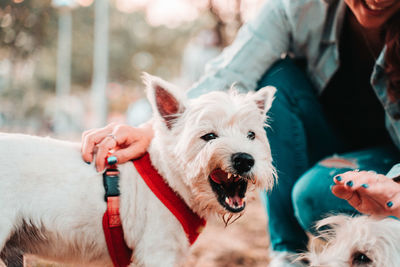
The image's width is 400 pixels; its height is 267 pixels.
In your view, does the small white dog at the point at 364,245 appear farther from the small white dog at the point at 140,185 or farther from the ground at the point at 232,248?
the ground at the point at 232,248

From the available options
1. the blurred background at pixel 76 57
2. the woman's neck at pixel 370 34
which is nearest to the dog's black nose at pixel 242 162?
the woman's neck at pixel 370 34

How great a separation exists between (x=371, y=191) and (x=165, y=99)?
47.9 inches

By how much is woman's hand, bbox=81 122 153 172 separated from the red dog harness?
0.07m

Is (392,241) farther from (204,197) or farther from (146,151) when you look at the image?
(146,151)

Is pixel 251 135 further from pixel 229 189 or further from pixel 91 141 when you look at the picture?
pixel 91 141

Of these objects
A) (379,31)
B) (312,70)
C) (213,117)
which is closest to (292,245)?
(213,117)

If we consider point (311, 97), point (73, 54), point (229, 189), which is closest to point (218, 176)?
point (229, 189)

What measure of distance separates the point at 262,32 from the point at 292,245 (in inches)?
61.4

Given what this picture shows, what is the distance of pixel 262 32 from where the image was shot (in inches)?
107

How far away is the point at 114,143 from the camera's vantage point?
6.76 ft

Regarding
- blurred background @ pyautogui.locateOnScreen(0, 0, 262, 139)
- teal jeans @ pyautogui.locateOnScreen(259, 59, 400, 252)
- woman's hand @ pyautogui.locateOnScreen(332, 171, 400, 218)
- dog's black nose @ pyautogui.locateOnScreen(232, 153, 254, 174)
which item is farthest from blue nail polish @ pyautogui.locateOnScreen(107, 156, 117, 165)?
blurred background @ pyautogui.locateOnScreen(0, 0, 262, 139)

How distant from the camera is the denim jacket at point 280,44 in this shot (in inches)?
101

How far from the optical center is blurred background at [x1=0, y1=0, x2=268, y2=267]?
13.4 feet

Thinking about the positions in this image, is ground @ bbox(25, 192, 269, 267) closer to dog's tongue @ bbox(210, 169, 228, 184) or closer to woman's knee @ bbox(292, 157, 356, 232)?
woman's knee @ bbox(292, 157, 356, 232)
